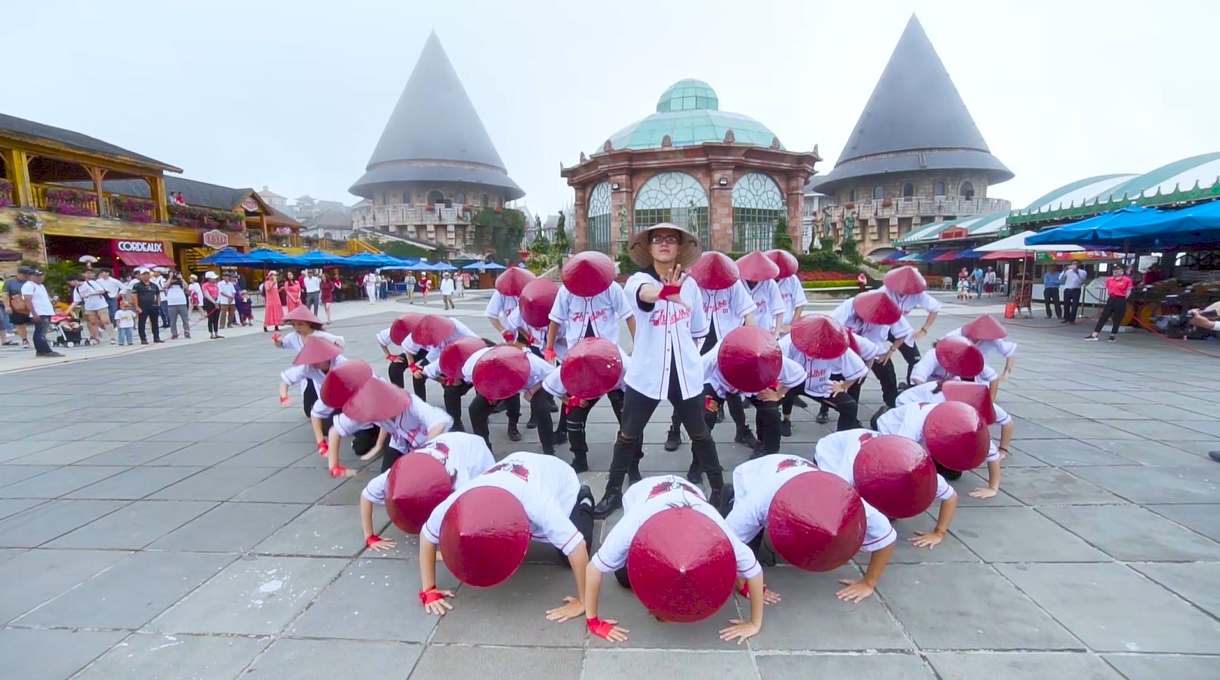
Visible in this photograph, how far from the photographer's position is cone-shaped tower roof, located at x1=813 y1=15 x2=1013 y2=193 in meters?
47.7

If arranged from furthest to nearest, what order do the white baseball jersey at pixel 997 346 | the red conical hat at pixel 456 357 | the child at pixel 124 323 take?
1. the child at pixel 124 323
2. the white baseball jersey at pixel 997 346
3. the red conical hat at pixel 456 357

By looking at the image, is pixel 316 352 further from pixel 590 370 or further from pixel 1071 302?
pixel 1071 302

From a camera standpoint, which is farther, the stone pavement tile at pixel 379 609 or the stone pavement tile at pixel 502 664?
the stone pavement tile at pixel 379 609

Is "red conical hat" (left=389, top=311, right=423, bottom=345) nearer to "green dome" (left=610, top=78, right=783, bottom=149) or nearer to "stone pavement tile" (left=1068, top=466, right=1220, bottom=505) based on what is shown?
"stone pavement tile" (left=1068, top=466, right=1220, bottom=505)

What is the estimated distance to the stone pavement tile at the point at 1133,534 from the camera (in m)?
3.28

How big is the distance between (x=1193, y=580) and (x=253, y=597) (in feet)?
15.8

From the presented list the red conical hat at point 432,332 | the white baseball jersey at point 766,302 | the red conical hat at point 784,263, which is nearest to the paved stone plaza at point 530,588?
the red conical hat at point 432,332

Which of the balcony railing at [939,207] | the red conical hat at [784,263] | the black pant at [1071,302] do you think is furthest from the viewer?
the balcony railing at [939,207]

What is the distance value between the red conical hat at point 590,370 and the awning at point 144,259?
25145 mm

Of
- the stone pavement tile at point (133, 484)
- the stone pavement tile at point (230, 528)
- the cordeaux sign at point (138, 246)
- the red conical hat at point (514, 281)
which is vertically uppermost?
the cordeaux sign at point (138, 246)

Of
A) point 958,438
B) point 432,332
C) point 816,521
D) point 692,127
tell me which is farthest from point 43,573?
point 692,127

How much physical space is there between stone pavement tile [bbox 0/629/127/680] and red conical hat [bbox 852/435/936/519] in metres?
3.67

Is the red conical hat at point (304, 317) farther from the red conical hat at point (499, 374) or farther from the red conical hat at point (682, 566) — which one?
the red conical hat at point (682, 566)

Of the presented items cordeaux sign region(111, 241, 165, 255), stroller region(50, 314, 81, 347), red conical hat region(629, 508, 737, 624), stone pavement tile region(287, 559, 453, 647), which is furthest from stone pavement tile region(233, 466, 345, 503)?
cordeaux sign region(111, 241, 165, 255)
